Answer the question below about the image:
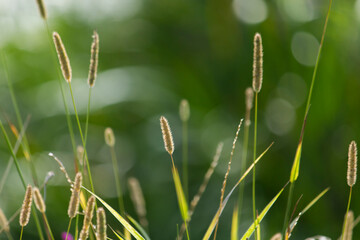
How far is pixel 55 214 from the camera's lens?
63.1 inches

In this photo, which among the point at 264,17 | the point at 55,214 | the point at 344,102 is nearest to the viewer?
the point at 55,214

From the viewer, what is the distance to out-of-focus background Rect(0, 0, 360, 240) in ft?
5.33

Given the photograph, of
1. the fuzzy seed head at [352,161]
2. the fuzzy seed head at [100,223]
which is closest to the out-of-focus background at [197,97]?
the fuzzy seed head at [352,161]

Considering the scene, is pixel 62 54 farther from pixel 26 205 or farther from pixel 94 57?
pixel 26 205

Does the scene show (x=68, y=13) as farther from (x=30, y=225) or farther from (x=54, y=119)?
(x=30, y=225)

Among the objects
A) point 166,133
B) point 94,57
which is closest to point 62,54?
point 94,57

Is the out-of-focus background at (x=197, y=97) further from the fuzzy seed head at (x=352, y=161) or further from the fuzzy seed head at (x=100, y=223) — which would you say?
the fuzzy seed head at (x=100, y=223)

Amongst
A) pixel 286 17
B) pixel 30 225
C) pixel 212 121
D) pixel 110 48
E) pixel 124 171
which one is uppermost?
pixel 286 17

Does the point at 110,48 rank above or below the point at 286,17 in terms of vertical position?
below

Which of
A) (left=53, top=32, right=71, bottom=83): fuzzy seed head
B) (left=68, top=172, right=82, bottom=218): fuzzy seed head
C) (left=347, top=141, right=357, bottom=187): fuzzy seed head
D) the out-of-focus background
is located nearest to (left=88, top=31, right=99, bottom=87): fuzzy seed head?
(left=53, top=32, right=71, bottom=83): fuzzy seed head

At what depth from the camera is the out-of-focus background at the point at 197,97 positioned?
5.33 feet

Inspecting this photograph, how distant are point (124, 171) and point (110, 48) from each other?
0.56 m

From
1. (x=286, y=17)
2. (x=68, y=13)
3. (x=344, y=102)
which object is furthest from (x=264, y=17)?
(x=68, y=13)

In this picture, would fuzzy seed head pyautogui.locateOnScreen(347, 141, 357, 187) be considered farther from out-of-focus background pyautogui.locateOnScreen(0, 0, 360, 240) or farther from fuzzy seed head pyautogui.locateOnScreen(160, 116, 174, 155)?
out-of-focus background pyautogui.locateOnScreen(0, 0, 360, 240)
